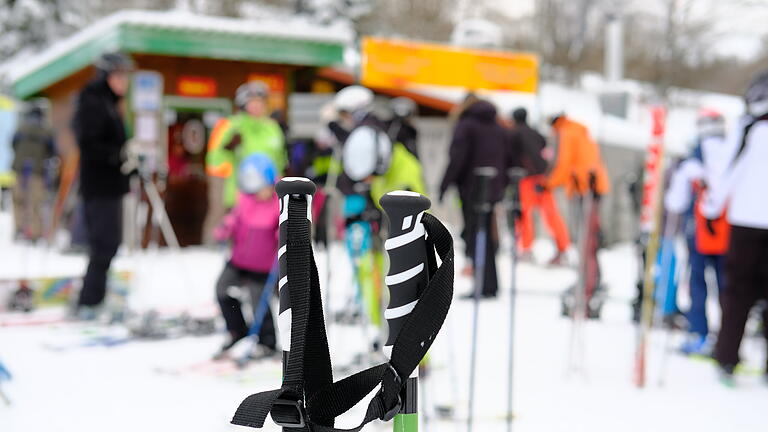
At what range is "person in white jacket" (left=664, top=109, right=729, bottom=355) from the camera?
5617mm

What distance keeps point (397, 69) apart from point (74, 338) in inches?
249

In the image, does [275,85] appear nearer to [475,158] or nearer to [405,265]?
[475,158]

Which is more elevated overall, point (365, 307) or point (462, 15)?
point (462, 15)

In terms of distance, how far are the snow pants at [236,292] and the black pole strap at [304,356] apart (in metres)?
3.20

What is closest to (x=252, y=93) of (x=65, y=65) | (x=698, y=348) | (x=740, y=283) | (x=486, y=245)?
(x=486, y=245)

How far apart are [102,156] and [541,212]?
21.0 feet

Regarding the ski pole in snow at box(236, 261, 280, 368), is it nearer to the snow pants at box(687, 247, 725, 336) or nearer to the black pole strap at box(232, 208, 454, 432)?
the snow pants at box(687, 247, 725, 336)

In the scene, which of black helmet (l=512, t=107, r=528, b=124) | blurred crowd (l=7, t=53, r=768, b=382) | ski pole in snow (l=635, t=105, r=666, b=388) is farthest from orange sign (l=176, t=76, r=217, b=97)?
ski pole in snow (l=635, t=105, r=666, b=388)

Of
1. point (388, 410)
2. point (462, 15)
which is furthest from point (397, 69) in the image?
point (462, 15)

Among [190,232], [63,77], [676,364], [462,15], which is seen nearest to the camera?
[676,364]

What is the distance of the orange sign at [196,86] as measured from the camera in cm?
1169

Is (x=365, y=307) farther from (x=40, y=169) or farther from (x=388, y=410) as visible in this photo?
(x=40, y=169)

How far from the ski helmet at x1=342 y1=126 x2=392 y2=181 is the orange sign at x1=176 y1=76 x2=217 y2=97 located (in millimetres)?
7384

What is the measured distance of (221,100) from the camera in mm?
11992
